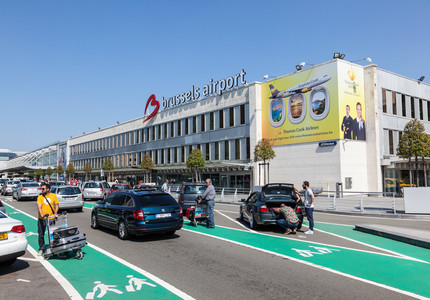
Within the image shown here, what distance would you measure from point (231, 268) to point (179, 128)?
43184mm

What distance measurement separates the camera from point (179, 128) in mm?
49531

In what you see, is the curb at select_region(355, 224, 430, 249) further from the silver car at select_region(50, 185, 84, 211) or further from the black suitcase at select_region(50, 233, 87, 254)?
the silver car at select_region(50, 185, 84, 211)

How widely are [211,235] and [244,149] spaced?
28105mm

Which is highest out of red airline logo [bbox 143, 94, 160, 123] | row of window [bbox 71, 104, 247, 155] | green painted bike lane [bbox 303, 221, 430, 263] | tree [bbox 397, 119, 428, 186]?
red airline logo [bbox 143, 94, 160, 123]

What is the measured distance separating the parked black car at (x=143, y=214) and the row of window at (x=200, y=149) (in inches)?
1099

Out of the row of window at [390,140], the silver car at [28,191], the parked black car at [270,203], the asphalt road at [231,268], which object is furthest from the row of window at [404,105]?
the silver car at [28,191]

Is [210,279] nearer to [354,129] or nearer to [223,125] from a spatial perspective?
[354,129]

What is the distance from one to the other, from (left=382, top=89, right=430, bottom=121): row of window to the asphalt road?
28.5 m

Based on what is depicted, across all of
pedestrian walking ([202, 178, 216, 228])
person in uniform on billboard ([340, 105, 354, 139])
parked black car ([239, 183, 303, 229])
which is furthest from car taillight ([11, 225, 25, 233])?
person in uniform on billboard ([340, 105, 354, 139])

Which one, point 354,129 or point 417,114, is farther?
point 417,114

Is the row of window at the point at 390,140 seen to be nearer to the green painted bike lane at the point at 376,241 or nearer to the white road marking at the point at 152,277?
the green painted bike lane at the point at 376,241

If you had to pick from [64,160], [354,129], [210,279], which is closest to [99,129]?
[64,160]

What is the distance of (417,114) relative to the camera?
3822cm

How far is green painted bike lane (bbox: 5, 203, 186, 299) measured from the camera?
18.2ft
